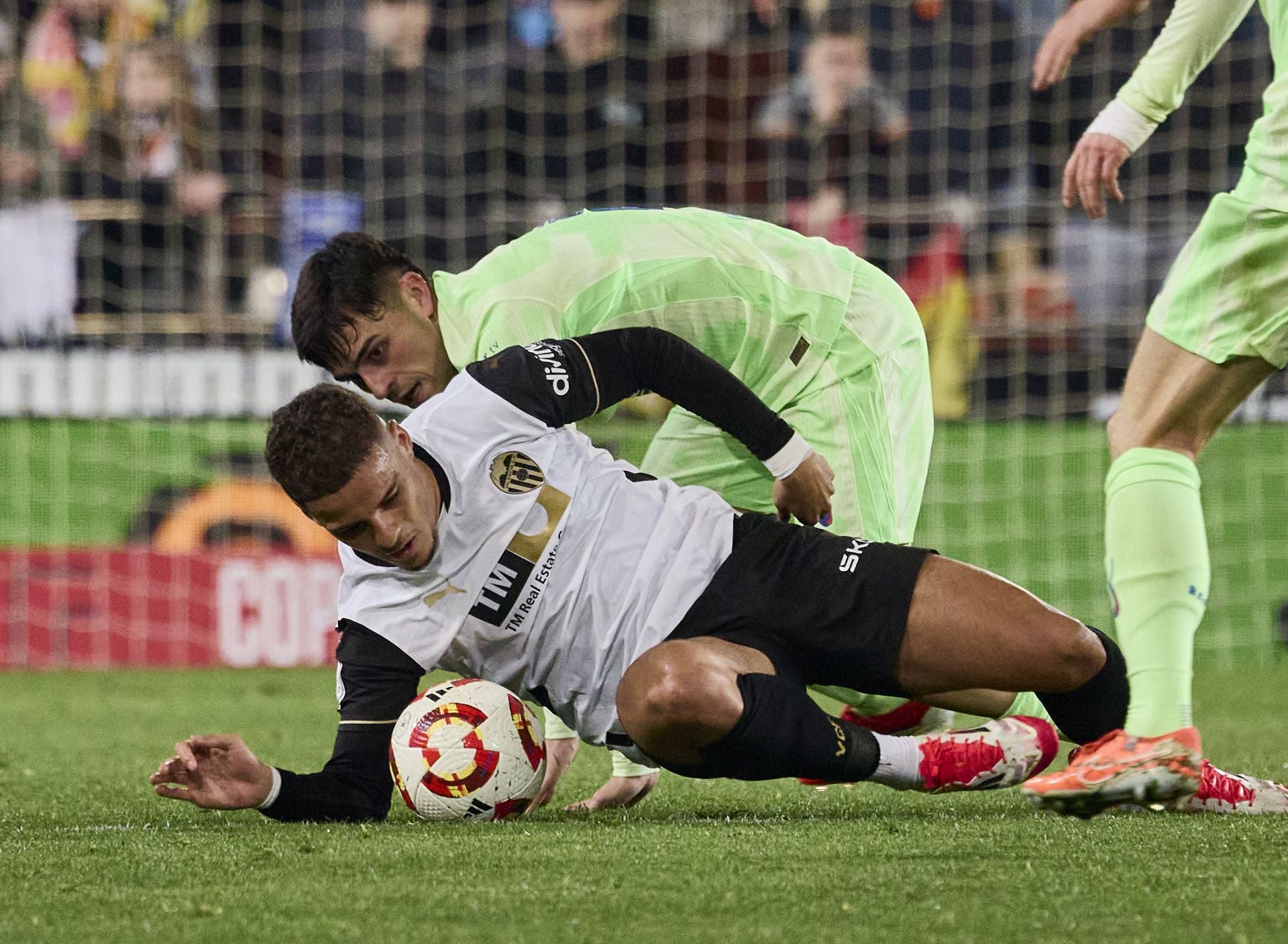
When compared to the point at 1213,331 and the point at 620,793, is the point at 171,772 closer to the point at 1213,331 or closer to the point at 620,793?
the point at 620,793

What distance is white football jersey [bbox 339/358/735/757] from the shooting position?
9.30 feet

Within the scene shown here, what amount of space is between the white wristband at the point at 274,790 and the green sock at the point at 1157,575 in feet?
4.41

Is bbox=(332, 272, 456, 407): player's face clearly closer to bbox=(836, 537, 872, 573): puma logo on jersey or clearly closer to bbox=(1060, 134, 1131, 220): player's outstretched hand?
bbox=(836, 537, 872, 573): puma logo on jersey

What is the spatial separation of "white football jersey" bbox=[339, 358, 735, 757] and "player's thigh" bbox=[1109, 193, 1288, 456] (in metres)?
0.76

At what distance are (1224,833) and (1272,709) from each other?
9.85 feet

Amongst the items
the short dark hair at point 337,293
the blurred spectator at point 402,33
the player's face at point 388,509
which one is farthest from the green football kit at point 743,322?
the blurred spectator at point 402,33

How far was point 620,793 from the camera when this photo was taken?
3.26m

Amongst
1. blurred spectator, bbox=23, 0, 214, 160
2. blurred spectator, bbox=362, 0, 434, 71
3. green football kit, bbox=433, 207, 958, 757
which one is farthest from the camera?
blurred spectator, bbox=23, 0, 214, 160

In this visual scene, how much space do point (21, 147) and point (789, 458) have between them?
758 cm

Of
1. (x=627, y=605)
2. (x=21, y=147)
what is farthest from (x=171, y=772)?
(x=21, y=147)

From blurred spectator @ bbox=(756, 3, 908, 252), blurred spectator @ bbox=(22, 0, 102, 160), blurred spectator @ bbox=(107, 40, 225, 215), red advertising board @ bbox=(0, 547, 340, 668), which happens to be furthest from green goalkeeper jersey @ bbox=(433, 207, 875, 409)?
blurred spectator @ bbox=(22, 0, 102, 160)

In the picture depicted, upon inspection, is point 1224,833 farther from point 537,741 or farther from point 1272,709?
point 1272,709

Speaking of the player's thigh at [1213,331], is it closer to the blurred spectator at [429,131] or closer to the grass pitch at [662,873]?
the grass pitch at [662,873]

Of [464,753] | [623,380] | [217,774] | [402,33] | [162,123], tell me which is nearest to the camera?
[217,774]
